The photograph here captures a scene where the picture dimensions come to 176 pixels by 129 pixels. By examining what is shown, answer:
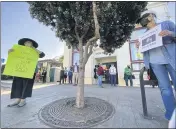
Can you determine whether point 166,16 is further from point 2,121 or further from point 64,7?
point 2,121

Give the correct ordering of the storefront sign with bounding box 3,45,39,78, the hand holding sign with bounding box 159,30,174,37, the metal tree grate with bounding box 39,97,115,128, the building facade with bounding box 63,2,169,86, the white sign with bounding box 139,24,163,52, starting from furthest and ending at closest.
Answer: the building facade with bounding box 63,2,169,86 → the storefront sign with bounding box 3,45,39,78 → the metal tree grate with bounding box 39,97,115,128 → the white sign with bounding box 139,24,163,52 → the hand holding sign with bounding box 159,30,174,37

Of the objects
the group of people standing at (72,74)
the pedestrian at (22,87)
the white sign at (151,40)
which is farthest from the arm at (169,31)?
the group of people standing at (72,74)

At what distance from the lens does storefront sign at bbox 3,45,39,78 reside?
3.42 meters

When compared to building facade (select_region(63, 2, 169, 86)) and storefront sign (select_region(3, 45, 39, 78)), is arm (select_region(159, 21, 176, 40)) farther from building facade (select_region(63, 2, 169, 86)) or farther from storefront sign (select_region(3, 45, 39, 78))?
building facade (select_region(63, 2, 169, 86))

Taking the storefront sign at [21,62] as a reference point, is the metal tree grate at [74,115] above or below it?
below

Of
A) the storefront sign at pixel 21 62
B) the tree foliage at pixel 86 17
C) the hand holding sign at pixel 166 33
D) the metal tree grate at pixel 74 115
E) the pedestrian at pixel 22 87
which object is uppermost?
the tree foliage at pixel 86 17

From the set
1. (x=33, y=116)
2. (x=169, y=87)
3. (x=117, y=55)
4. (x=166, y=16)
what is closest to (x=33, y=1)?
(x=33, y=116)

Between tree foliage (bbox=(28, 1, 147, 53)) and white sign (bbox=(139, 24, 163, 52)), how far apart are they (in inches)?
61.5

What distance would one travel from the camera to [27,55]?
12.1 ft

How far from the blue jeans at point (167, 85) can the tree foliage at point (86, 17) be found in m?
2.21

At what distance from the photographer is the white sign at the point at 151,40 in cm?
246

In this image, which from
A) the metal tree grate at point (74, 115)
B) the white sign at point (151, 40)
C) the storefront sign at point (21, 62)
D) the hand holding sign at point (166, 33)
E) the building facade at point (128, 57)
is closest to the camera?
the hand holding sign at point (166, 33)

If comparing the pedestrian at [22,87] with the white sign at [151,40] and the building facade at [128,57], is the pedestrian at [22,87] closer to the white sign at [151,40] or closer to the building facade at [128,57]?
the white sign at [151,40]

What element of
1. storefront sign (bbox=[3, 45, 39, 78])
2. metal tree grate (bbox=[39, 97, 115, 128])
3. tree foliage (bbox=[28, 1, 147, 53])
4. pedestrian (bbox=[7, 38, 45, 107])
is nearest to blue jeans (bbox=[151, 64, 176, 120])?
metal tree grate (bbox=[39, 97, 115, 128])
